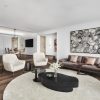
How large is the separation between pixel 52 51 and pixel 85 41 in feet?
11.6

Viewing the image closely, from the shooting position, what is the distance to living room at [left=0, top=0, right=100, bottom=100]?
261cm

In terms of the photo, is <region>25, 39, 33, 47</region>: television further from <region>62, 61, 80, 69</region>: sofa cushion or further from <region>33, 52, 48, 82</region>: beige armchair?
<region>62, 61, 80, 69</region>: sofa cushion

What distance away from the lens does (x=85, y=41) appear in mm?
5098

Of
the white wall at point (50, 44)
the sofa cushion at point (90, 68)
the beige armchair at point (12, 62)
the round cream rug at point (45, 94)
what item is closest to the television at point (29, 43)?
the white wall at point (50, 44)

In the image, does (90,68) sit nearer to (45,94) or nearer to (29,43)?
(45,94)

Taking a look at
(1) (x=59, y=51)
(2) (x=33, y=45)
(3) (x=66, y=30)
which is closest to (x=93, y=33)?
(3) (x=66, y=30)

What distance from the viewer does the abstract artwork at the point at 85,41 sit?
15.6 ft

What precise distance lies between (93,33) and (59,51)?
2.43m

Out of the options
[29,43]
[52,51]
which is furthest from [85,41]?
[29,43]

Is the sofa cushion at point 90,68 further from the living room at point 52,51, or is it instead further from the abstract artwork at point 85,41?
the abstract artwork at point 85,41

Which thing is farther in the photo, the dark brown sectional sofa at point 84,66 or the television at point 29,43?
the television at point 29,43

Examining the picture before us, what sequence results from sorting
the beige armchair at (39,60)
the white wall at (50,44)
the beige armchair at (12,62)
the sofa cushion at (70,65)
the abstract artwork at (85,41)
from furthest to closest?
the white wall at (50,44) < the beige armchair at (39,60) < the abstract artwork at (85,41) < the sofa cushion at (70,65) < the beige armchair at (12,62)

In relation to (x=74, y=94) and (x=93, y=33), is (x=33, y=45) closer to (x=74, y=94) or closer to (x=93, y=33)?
(x=93, y=33)

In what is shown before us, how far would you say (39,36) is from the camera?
27.5ft
